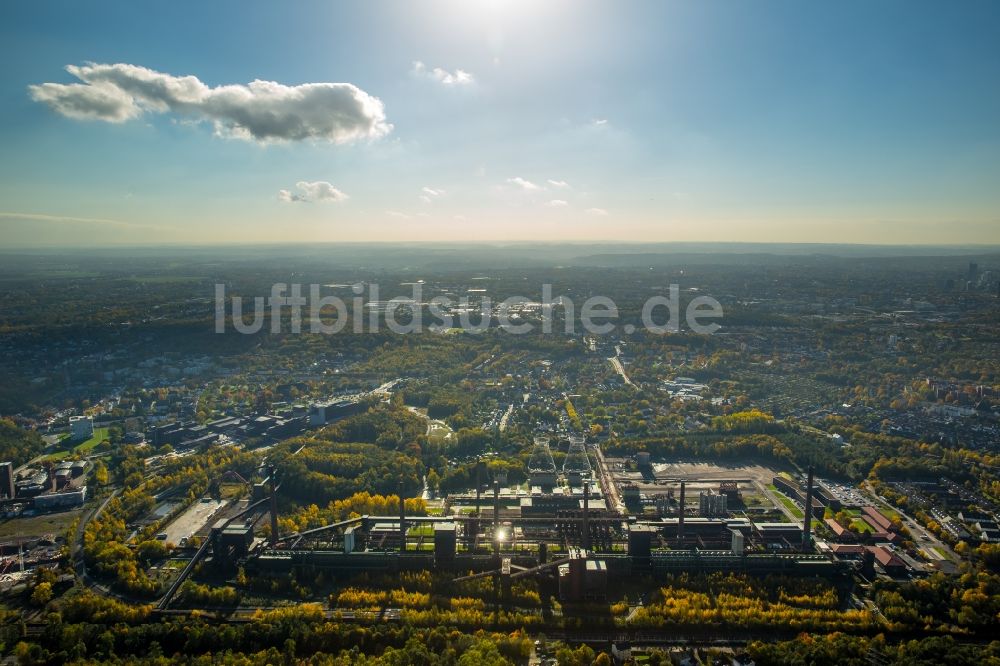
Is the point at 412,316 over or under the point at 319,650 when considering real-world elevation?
over

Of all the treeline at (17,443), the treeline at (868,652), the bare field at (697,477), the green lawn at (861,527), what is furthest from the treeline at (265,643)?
the treeline at (17,443)

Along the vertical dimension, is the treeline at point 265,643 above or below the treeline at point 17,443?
below

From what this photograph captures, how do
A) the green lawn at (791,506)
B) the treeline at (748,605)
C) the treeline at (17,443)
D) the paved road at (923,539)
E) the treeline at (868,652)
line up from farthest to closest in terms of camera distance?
1. the treeline at (17,443)
2. the green lawn at (791,506)
3. the paved road at (923,539)
4. the treeline at (748,605)
5. the treeline at (868,652)

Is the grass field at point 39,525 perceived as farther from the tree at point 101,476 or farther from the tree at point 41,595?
the tree at point 41,595

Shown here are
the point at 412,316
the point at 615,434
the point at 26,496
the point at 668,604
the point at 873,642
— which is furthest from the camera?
the point at 412,316

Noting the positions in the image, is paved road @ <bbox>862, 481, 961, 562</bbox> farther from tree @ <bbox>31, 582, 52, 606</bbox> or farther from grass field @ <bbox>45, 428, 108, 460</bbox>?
grass field @ <bbox>45, 428, 108, 460</bbox>

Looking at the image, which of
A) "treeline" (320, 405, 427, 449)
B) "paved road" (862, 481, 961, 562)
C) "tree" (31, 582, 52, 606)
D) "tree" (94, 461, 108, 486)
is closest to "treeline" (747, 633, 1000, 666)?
"paved road" (862, 481, 961, 562)

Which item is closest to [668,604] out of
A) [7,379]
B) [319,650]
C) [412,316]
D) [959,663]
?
[959,663]

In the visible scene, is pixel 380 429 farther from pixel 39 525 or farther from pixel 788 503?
pixel 788 503

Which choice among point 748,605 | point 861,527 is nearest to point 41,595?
point 748,605

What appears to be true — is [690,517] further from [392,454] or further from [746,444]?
[392,454]

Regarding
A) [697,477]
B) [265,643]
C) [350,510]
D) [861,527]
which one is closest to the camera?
[265,643]
